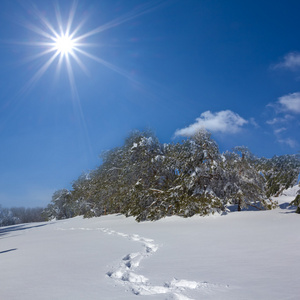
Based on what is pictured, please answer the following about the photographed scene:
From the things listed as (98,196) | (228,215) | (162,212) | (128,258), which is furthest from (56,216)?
(128,258)

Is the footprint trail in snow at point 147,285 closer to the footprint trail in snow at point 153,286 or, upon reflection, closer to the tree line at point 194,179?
the footprint trail in snow at point 153,286

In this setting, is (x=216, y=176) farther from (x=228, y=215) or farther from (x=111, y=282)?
(x=111, y=282)

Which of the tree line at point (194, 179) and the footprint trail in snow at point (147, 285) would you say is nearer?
the footprint trail in snow at point (147, 285)

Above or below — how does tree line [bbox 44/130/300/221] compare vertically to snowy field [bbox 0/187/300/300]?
above

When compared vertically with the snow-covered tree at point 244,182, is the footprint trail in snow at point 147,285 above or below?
below

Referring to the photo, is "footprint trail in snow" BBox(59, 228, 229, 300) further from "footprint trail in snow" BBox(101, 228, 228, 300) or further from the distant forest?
the distant forest

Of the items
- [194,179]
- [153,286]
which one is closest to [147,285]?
[153,286]

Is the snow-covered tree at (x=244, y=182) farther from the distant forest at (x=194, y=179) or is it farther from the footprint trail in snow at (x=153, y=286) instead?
the footprint trail in snow at (x=153, y=286)

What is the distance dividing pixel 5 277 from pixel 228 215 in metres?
9.22

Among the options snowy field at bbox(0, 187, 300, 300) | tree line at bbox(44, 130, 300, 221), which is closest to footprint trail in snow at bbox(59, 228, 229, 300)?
snowy field at bbox(0, 187, 300, 300)

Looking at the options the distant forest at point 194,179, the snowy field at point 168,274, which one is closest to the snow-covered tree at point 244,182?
the distant forest at point 194,179

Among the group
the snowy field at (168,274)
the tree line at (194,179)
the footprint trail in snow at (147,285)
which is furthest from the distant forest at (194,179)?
the footprint trail in snow at (147,285)

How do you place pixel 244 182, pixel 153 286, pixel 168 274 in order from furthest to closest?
1. pixel 244 182
2. pixel 168 274
3. pixel 153 286

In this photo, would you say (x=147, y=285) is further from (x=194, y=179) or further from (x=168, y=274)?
(x=194, y=179)
